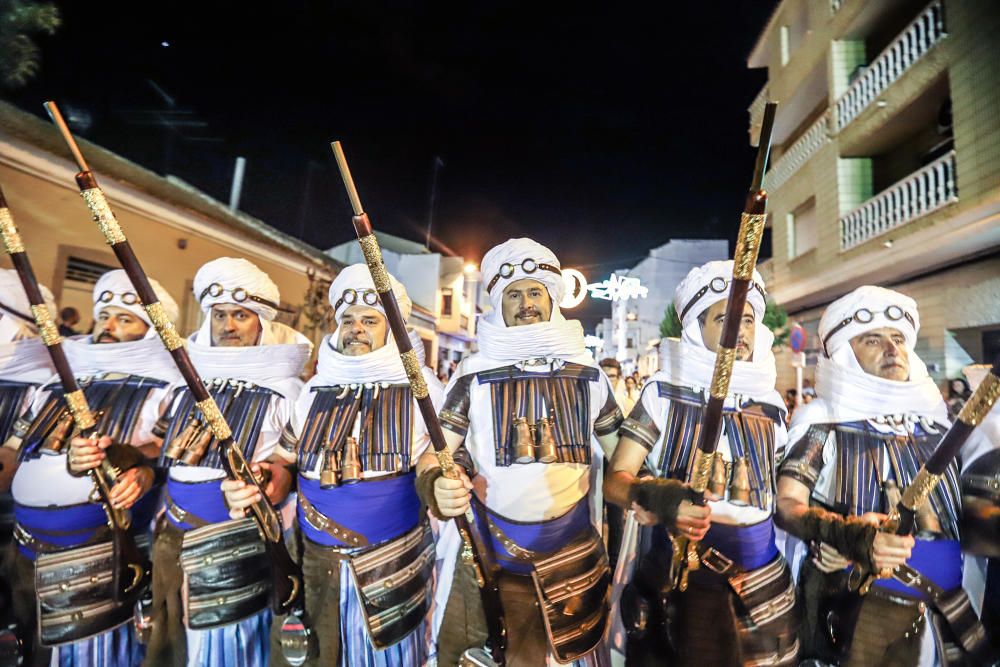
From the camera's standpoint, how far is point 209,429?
8.49 ft

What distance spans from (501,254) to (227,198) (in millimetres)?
12752

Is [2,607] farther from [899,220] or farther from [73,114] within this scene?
[899,220]

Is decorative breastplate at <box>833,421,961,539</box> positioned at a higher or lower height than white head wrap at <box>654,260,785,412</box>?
lower

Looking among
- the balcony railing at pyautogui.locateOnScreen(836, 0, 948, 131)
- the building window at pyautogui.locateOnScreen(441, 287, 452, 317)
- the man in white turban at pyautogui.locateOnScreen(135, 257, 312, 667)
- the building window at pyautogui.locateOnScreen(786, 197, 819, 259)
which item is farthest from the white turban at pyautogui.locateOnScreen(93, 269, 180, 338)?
the building window at pyautogui.locateOnScreen(441, 287, 452, 317)

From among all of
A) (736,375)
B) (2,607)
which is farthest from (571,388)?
(2,607)

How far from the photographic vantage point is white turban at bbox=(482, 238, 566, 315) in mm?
2463

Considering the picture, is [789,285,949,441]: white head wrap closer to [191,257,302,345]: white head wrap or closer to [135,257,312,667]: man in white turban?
[135,257,312,667]: man in white turban

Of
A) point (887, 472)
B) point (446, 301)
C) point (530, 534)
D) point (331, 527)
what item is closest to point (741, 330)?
point (887, 472)

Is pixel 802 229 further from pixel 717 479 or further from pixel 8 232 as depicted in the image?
pixel 8 232

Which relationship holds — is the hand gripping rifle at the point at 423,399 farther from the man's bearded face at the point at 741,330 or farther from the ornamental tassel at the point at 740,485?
the man's bearded face at the point at 741,330

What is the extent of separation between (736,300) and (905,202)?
977cm

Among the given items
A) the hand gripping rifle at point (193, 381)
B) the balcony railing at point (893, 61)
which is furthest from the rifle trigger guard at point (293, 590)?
the balcony railing at point (893, 61)

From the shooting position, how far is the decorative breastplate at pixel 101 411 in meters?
2.71

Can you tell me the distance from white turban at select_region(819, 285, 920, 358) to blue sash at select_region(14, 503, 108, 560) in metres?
3.98
